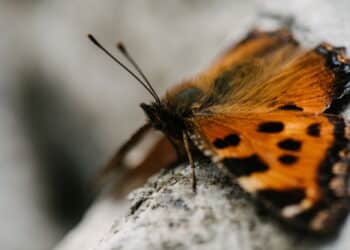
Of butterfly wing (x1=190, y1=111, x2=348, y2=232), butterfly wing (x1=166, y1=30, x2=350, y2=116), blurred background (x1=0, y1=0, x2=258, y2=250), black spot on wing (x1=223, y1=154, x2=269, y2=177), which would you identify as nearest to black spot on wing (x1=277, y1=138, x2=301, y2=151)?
butterfly wing (x1=190, y1=111, x2=348, y2=232)

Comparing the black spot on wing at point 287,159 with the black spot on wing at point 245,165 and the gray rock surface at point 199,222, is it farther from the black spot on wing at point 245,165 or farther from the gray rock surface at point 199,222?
the gray rock surface at point 199,222

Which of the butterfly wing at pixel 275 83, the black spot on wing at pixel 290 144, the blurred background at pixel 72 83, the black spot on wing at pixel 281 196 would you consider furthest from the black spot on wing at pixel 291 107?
the blurred background at pixel 72 83

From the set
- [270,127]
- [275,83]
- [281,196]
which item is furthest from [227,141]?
[275,83]

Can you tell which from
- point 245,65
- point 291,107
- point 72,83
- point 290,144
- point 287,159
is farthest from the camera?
point 72,83

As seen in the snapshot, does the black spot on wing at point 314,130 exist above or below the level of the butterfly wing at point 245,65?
below

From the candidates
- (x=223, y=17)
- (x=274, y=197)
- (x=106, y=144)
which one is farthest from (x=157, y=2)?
(x=274, y=197)

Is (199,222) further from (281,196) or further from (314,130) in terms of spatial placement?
(314,130)

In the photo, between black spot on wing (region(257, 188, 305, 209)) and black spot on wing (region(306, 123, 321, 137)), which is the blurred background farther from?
black spot on wing (region(257, 188, 305, 209))
